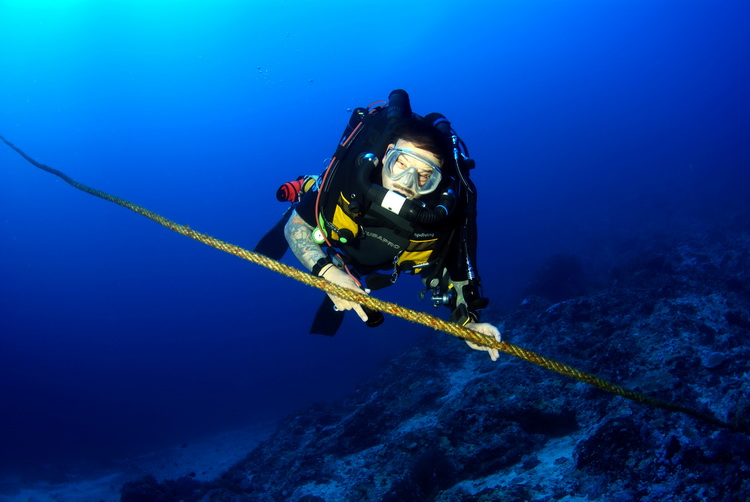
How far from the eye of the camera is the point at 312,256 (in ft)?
8.50

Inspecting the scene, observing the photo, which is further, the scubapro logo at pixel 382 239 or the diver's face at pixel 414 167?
the scubapro logo at pixel 382 239

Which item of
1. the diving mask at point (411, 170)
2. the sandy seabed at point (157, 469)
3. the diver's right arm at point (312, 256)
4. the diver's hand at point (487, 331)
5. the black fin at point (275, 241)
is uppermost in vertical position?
the sandy seabed at point (157, 469)

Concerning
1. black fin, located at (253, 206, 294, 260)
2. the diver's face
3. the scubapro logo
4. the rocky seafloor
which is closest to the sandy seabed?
the rocky seafloor

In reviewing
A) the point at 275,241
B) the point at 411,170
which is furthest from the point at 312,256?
the point at 275,241

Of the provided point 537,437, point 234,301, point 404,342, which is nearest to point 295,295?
point 234,301

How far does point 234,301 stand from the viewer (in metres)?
66.1

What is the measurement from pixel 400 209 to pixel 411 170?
15.9 inches

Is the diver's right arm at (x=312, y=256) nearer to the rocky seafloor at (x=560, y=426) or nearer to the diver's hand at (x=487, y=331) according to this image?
the diver's hand at (x=487, y=331)

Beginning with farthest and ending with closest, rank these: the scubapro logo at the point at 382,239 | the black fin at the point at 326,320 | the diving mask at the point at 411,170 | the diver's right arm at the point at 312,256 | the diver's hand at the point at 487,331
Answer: the black fin at the point at 326,320
the scubapro logo at the point at 382,239
the diving mask at the point at 411,170
the diver's hand at the point at 487,331
the diver's right arm at the point at 312,256

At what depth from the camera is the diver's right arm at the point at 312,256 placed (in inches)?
82.1

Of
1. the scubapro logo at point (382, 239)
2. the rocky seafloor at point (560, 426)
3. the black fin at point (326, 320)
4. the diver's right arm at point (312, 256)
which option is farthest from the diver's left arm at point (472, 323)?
the rocky seafloor at point (560, 426)

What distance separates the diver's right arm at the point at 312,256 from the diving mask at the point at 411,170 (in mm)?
826

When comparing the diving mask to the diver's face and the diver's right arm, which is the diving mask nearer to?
the diver's face

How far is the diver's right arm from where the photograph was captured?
2086 millimetres
